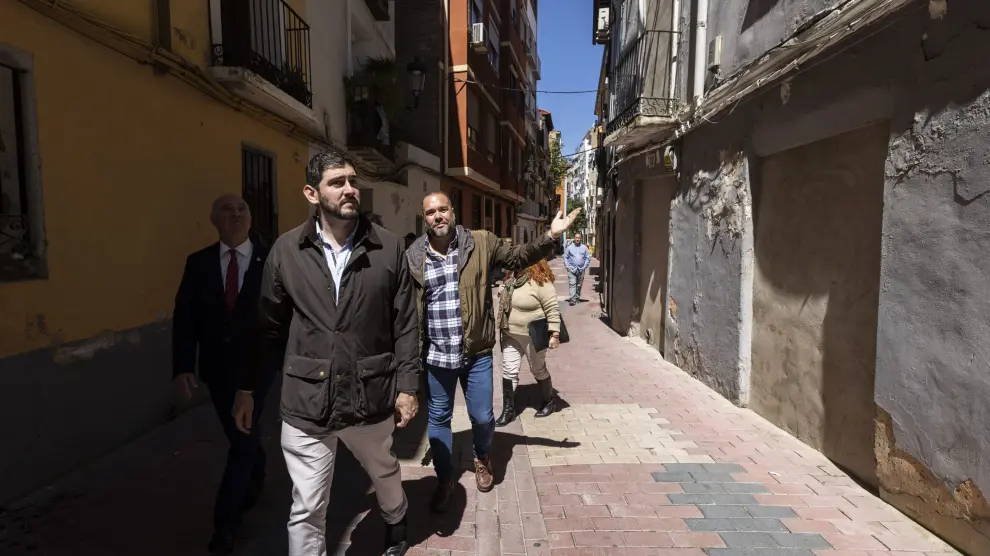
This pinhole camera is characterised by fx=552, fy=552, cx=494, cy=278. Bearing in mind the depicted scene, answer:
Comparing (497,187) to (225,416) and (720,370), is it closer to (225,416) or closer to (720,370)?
(720,370)

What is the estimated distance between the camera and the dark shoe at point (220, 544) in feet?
9.18

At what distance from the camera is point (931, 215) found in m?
3.00

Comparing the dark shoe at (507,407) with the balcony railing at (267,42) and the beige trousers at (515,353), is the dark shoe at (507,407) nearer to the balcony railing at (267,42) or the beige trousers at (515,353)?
the beige trousers at (515,353)

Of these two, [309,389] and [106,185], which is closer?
[309,389]

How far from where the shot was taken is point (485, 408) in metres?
3.38

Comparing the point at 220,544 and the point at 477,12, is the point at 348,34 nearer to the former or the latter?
the point at 477,12

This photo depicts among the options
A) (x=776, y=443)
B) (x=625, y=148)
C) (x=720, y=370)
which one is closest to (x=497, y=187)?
(x=625, y=148)

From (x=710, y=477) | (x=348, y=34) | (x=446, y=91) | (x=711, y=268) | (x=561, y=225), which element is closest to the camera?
(x=561, y=225)

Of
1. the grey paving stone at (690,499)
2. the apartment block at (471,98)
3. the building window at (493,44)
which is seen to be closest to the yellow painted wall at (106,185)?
the grey paving stone at (690,499)

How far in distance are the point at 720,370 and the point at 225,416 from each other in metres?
4.81

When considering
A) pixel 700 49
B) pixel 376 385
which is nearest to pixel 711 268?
pixel 700 49

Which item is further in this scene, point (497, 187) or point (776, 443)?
point (497, 187)

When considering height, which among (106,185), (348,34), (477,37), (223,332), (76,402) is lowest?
(76,402)

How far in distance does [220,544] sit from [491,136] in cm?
1894
